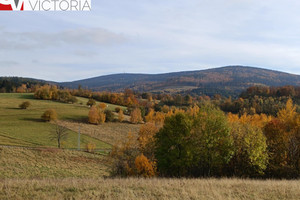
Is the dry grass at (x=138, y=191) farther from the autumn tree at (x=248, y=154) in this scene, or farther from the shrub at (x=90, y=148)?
the shrub at (x=90, y=148)

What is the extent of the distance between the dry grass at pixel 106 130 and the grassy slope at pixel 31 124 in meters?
3.80

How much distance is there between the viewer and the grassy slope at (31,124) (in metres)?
64.0

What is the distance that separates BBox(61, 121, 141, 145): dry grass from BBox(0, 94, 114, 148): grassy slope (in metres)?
3.80

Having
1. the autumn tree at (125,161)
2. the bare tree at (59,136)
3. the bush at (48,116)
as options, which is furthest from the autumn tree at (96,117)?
the autumn tree at (125,161)

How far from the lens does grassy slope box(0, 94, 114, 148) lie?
210 feet

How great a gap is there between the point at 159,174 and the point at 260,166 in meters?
11.8

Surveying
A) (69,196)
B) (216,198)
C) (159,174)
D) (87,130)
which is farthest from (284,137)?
(87,130)

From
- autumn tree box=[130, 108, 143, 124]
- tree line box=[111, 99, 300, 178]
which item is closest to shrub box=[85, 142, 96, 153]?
tree line box=[111, 99, 300, 178]

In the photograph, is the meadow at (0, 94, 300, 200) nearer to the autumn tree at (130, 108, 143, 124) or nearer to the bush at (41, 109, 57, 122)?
the bush at (41, 109, 57, 122)

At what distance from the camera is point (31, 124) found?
78688 millimetres

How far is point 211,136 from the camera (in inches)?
1256

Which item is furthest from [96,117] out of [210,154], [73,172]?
[210,154]

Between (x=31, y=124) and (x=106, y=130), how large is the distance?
2270 centimetres

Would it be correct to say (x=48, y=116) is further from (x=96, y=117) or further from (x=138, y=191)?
(x=138, y=191)
